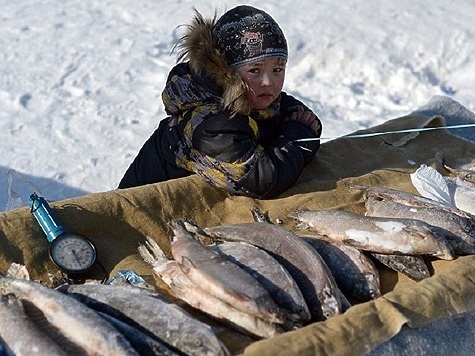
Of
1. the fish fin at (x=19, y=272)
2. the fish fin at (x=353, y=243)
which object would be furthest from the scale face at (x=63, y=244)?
the fish fin at (x=353, y=243)

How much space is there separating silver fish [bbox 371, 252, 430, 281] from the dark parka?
2.91ft

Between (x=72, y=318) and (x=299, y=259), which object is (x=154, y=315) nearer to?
(x=72, y=318)

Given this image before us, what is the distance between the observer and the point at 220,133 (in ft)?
13.3

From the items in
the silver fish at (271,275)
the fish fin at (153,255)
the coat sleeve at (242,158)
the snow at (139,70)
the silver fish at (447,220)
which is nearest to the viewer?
the silver fish at (271,275)

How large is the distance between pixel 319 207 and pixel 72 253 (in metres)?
1.38

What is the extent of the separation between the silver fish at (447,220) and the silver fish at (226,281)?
1.15 meters

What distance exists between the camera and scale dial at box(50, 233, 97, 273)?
141 inches

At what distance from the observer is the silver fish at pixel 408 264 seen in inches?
135

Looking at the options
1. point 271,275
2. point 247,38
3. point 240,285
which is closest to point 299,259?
point 271,275

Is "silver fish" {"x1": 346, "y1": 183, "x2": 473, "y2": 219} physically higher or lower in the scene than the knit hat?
lower

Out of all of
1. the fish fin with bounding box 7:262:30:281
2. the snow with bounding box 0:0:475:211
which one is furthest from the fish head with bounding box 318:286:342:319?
the snow with bounding box 0:0:475:211

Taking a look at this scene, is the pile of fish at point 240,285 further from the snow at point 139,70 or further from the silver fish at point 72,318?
the snow at point 139,70

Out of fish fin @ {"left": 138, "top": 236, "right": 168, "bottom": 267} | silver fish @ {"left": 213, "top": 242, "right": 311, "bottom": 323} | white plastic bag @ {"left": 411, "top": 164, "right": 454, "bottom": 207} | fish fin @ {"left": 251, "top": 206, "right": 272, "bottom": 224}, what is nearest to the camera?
silver fish @ {"left": 213, "top": 242, "right": 311, "bottom": 323}

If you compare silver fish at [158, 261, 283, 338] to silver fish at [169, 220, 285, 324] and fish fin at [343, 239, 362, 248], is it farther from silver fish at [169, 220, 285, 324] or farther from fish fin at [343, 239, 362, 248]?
fish fin at [343, 239, 362, 248]
